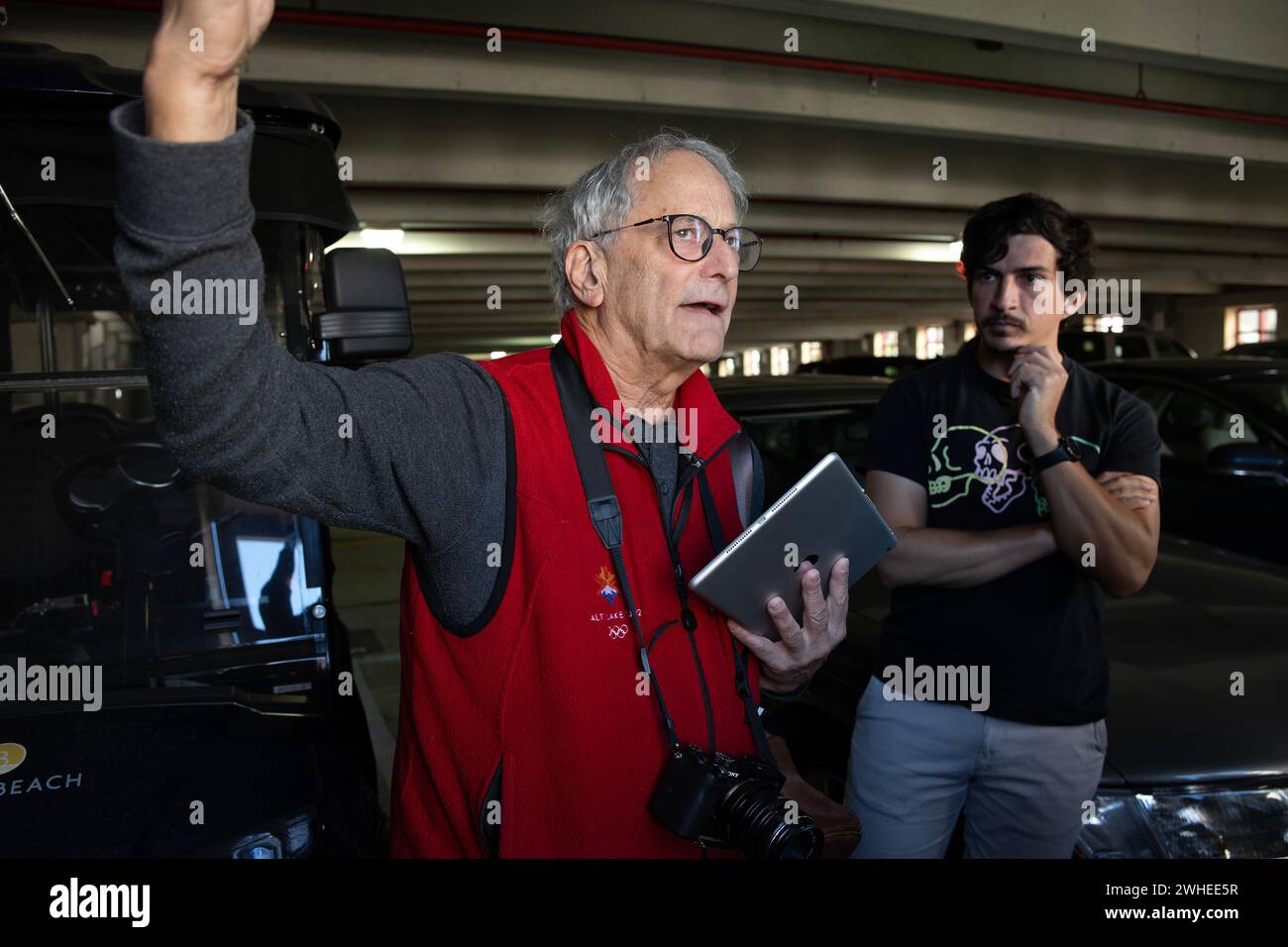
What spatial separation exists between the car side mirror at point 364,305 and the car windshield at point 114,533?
391mm

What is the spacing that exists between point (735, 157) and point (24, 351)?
24.1ft

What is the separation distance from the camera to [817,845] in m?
1.57

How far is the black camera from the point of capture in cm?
145

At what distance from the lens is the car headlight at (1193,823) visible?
2172 millimetres

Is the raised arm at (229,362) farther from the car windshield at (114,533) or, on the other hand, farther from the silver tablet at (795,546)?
the car windshield at (114,533)

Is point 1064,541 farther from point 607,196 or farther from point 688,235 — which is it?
point 607,196

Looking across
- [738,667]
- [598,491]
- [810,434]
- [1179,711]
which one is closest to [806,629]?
[738,667]

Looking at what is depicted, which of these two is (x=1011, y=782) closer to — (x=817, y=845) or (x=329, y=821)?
(x=817, y=845)

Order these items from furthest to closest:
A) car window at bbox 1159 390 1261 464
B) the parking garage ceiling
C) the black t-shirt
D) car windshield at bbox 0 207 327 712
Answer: the parking garage ceiling → car window at bbox 1159 390 1261 464 → car windshield at bbox 0 207 327 712 → the black t-shirt

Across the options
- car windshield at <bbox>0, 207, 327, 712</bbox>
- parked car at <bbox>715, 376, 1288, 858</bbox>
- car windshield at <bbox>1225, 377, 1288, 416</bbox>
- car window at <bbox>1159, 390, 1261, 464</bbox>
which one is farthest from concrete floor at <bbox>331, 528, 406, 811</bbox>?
car windshield at <bbox>1225, 377, 1288, 416</bbox>

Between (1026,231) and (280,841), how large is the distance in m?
1.98

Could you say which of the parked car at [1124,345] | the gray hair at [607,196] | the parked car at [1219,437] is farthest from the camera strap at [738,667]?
the parked car at [1124,345]

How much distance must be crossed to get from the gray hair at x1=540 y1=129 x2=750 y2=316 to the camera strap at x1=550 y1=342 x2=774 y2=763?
212 mm

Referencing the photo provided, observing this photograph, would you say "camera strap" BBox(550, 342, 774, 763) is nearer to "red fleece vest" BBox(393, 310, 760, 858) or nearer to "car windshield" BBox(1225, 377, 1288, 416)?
"red fleece vest" BBox(393, 310, 760, 858)
